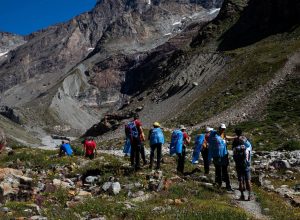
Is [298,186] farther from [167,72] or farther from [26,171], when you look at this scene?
[167,72]

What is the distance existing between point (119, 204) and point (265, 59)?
82597 millimetres

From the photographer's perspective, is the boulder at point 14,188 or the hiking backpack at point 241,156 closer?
the boulder at point 14,188

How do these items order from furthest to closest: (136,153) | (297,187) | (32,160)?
1. (32,160)
2. (136,153)
3. (297,187)

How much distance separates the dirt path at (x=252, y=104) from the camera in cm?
6381

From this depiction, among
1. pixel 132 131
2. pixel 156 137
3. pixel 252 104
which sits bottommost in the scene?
pixel 156 137

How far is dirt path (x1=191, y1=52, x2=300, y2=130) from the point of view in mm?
63812

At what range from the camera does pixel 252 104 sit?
68562 millimetres

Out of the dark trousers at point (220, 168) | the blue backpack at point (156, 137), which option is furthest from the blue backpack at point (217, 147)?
the blue backpack at point (156, 137)

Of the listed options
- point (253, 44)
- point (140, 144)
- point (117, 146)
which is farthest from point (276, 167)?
point (253, 44)

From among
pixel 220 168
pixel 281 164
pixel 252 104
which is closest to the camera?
pixel 220 168

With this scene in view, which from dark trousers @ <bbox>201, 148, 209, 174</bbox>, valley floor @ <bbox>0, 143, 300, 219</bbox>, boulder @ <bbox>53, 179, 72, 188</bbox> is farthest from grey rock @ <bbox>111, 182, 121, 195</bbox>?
dark trousers @ <bbox>201, 148, 209, 174</bbox>

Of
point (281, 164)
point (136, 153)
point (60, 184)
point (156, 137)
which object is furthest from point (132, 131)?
point (281, 164)

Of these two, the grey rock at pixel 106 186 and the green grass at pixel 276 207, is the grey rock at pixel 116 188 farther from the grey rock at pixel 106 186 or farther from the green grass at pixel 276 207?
the green grass at pixel 276 207

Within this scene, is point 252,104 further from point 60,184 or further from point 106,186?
point 60,184
